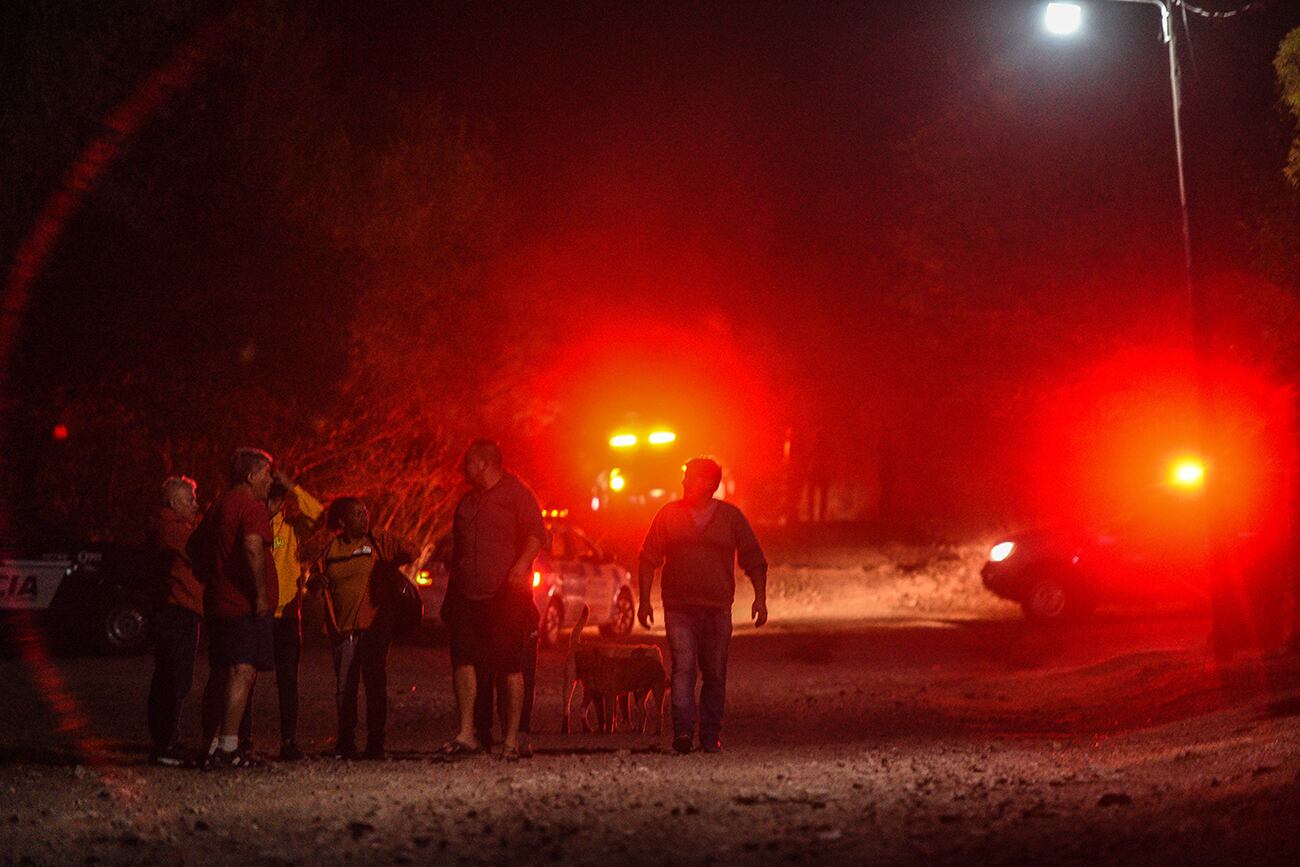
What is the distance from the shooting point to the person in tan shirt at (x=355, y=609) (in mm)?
10203

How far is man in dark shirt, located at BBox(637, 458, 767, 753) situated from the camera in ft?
33.8

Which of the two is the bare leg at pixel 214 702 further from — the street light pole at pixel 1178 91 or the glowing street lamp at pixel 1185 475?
the glowing street lamp at pixel 1185 475

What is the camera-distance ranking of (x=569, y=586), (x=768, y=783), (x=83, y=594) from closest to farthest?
(x=768, y=783) < (x=83, y=594) < (x=569, y=586)

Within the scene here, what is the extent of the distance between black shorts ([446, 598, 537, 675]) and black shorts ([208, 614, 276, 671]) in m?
1.14

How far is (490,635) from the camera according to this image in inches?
388

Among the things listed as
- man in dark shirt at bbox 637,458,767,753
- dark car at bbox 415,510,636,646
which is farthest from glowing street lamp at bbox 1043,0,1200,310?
dark car at bbox 415,510,636,646

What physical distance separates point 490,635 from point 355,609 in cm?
95

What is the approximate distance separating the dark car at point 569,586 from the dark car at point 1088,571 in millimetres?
5760

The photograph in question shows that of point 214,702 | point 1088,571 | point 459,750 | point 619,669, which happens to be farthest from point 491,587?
point 1088,571

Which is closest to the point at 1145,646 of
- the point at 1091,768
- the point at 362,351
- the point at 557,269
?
the point at 1091,768

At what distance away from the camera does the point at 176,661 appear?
9.95 metres

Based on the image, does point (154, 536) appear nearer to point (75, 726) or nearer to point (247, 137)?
point (75, 726)

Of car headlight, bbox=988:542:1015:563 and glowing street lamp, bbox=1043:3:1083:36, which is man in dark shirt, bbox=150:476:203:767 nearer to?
glowing street lamp, bbox=1043:3:1083:36

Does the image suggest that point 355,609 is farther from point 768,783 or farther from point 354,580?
point 768,783
